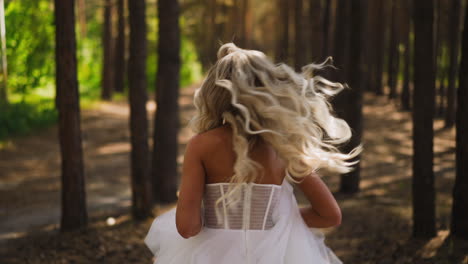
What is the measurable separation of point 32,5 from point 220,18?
29.1 m

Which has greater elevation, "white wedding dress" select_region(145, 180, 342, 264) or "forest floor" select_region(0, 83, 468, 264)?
"white wedding dress" select_region(145, 180, 342, 264)

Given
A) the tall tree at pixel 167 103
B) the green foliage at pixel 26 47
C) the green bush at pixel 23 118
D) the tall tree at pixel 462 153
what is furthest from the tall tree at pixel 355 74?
the green bush at pixel 23 118

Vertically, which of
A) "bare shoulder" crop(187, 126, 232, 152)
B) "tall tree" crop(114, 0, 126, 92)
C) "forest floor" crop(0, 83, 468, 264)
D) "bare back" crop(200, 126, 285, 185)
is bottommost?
"forest floor" crop(0, 83, 468, 264)

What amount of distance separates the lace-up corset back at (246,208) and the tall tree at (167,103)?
6862 millimetres

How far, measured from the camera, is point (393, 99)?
24.8 m

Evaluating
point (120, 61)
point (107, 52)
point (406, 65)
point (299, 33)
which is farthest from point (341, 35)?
point (120, 61)

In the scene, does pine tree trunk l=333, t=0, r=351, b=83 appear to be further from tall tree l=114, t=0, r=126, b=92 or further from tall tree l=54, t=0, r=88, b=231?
tall tree l=114, t=0, r=126, b=92

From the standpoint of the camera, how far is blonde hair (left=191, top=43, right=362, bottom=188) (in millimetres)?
2463

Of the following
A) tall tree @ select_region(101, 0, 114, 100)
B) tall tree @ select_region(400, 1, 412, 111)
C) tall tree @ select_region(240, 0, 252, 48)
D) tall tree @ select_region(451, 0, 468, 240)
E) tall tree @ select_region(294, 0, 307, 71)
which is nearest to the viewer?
tall tree @ select_region(451, 0, 468, 240)

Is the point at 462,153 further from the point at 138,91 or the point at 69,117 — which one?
the point at 69,117

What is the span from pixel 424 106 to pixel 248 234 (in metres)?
4.70

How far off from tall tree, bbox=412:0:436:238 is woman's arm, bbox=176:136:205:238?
4894mm

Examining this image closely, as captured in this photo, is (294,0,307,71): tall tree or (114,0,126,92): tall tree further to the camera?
(294,0,307,71): tall tree

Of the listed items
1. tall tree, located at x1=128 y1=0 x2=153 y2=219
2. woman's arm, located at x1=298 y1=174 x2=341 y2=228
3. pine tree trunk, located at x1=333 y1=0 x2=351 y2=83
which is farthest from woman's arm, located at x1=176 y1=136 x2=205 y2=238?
pine tree trunk, located at x1=333 y1=0 x2=351 y2=83
